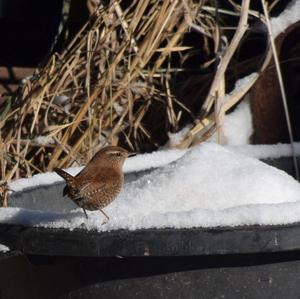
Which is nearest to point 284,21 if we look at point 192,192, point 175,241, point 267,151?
point 267,151

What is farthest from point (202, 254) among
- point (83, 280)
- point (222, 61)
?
point (222, 61)

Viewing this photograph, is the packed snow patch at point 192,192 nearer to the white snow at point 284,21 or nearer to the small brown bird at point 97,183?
the small brown bird at point 97,183

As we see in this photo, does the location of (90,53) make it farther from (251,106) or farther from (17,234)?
(17,234)

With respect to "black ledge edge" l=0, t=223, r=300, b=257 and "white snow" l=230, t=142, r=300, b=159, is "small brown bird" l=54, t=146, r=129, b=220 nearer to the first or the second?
"black ledge edge" l=0, t=223, r=300, b=257

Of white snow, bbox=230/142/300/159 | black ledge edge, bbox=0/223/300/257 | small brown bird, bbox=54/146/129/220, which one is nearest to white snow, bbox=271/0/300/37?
white snow, bbox=230/142/300/159

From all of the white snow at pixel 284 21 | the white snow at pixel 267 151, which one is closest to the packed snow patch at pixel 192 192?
the white snow at pixel 267 151
